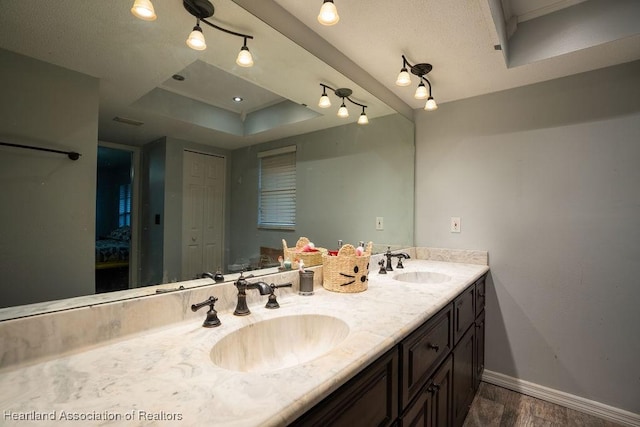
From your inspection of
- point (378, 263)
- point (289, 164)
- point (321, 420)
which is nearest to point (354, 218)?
point (378, 263)

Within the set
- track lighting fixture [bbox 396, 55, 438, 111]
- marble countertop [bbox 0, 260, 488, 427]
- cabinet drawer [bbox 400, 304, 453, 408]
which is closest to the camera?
marble countertop [bbox 0, 260, 488, 427]

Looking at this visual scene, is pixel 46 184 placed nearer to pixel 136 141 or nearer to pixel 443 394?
pixel 136 141

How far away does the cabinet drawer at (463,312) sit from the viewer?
1.45m

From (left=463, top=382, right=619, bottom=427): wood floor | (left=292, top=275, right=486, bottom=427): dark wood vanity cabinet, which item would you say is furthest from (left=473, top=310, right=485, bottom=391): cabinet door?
(left=463, top=382, right=619, bottom=427): wood floor

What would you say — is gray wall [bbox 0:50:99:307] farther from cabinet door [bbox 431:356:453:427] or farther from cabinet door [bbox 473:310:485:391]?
cabinet door [bbox 473:310:485:391]

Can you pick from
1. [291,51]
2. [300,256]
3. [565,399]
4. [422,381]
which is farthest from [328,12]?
[565,399]

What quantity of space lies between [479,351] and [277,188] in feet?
5.71

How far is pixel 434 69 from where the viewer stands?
1.83 metres

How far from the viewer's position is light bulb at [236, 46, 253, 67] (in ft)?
4.05

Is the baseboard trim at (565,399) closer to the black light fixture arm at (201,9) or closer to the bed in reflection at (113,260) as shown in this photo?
the bed in reflection at (113,260)

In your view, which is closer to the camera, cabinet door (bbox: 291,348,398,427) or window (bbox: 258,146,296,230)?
cabinet door (bbox: 291,348,398,427)

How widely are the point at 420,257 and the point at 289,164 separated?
56.0 inches

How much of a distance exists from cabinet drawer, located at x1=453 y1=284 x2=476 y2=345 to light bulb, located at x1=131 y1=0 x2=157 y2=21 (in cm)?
164

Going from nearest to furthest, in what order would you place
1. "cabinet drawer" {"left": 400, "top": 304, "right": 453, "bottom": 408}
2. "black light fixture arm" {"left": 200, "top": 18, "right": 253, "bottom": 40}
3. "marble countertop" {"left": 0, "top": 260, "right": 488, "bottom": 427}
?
"marble countertop" {"left": 0, "top": 260, "right": 488, "bottom": 427} → "cabinet drawer" {"left": 400, "top": 304, "right": 453, "bottom": 408} → "black light fixture arm" {"left": 200, "top": 18, "right": 253, "bottom": 40}
